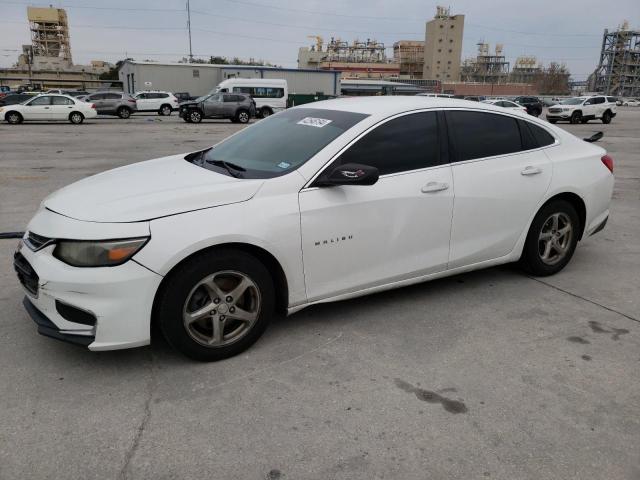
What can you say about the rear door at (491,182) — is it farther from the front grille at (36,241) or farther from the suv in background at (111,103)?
the suv in background at (111,103)

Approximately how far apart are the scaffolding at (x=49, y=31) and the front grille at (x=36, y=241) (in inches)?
5535

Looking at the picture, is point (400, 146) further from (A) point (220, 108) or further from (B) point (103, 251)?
(A) point (220, 108)

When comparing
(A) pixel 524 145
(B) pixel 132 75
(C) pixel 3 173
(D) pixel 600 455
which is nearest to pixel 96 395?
(D) pixel 600 455

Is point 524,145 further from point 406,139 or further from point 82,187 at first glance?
point 82,187

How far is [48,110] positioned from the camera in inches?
985

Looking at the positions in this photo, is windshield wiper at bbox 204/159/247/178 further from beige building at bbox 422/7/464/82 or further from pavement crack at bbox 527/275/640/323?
beige building at bbox 422/7/464/82

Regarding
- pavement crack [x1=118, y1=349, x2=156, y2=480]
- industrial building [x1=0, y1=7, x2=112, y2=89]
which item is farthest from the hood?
industrial building [x1=0, y1=7, x2=112, y2=89]

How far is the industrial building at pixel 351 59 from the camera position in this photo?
12456 centimetres

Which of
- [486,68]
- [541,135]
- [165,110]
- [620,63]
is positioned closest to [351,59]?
[486,68]

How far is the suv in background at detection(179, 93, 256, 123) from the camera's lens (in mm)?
28562

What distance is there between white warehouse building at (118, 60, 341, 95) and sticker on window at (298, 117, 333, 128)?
4878cm

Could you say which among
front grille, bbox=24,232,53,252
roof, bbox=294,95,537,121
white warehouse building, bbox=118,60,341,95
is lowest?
front grille, bbox=24,232,53,252

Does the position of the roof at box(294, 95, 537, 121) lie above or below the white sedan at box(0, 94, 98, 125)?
above

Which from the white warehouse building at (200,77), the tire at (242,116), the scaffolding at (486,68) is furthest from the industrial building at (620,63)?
the tire at (242,116)
